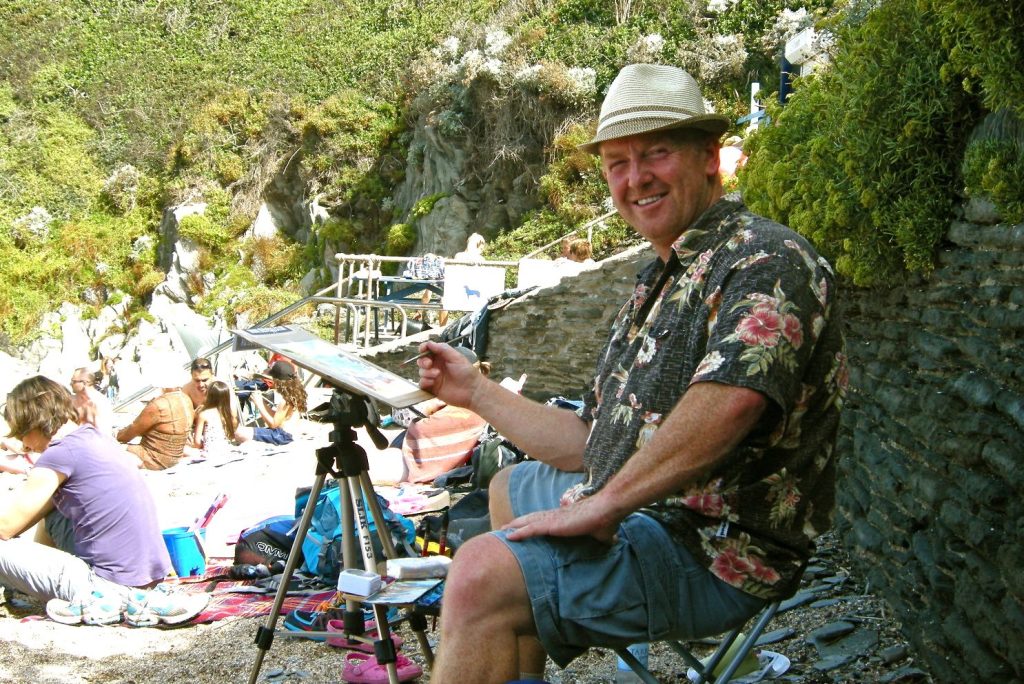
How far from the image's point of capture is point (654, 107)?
8.03 feet

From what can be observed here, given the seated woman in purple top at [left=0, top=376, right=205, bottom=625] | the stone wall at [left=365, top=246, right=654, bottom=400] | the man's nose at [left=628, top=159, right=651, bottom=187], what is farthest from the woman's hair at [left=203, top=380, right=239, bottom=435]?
the man's nose at [left=628, top=159, right=651, bottom=187]

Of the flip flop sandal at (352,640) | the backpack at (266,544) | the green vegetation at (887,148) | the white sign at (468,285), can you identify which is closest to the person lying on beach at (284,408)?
the backpack at (266,544)

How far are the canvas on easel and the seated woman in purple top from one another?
2221 mm

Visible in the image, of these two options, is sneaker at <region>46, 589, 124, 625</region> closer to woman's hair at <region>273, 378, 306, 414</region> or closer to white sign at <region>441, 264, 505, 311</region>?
woman's hair at <region>273, 378, 306, 414</region>

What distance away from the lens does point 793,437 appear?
2.22 meters

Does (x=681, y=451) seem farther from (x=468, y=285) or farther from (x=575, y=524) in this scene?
(x=468, y=285)

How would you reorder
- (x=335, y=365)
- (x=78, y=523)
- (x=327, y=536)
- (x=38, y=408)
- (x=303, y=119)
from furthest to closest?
(x=303, y=119)
(x=327, y=536)
(x=38, y=408)
(x=78, y=523)
(x=335, y=365)

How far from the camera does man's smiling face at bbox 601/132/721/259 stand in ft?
8.15

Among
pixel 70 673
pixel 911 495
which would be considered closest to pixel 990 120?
pixel 911 495

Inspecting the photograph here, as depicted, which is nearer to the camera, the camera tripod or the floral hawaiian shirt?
the floral hawaiian shirt

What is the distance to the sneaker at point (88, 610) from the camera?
196 inches

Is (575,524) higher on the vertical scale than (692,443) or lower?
lower

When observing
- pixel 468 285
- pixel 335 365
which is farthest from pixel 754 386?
pixel 468 285

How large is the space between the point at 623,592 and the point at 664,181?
96 centimetres
